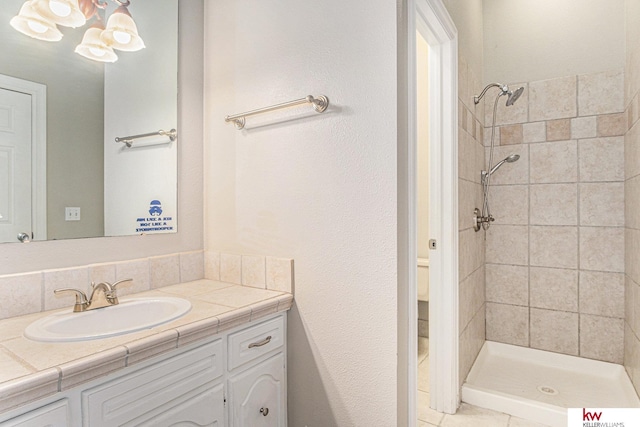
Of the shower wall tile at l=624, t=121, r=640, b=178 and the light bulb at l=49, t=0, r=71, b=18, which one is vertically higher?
the light bulb at l=49, t=0, r=71, b=18

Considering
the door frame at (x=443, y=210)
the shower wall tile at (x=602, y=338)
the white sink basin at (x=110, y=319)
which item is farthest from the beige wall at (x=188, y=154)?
the shower wall tile at (x=602, y=338)

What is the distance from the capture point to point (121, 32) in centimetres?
155

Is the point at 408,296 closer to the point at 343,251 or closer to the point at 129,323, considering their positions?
the point at 343,251

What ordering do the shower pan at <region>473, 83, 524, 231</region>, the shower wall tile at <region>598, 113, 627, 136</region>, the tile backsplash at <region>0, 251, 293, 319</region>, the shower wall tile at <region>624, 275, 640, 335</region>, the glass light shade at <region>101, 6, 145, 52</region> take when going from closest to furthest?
the tile backsplash at <region>0, 251, 293, 319</region>
the glass light shade at <region>101, 6, 145, 52</region>
the shower wall tile at <region>624, 275, 640, 335</region>
the shower wall tile at <region>598, 113, 627, 136</region>
the shower pan at <region>473, 83, 524, 231</region>

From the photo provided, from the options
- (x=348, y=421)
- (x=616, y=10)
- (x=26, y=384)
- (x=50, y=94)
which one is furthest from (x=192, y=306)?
(x=616, y=10)

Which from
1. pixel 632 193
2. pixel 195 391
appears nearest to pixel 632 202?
pixel 632 193

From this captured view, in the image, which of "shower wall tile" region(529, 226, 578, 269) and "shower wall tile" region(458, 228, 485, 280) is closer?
"shower wall tile" region(458, 228, 485, 280)

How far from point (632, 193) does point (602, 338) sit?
1.00 m

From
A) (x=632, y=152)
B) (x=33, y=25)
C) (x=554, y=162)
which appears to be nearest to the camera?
(x=33, y=25)

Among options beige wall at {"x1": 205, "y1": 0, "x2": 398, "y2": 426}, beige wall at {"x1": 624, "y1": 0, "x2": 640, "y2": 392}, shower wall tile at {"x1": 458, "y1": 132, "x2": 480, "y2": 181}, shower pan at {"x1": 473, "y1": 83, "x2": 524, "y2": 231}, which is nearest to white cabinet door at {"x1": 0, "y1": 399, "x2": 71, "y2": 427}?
beige wall at {"x1": 205, "y1": 0, "x2": 398, "y2": 426}

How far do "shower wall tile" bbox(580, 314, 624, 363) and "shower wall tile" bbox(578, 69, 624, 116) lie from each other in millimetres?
1365

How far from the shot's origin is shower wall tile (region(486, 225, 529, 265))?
261 centimetres

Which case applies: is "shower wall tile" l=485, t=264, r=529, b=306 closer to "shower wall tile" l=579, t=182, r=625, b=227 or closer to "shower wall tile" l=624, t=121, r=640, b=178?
"shower wall tile" l=579, t=182, r=625, b=227

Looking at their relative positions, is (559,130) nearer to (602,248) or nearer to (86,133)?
(602,248)
